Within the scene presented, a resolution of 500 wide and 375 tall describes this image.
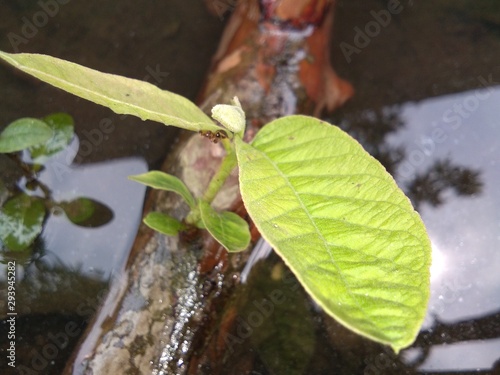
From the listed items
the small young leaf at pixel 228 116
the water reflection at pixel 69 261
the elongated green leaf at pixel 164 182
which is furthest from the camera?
the water reflection at pixel 69 261

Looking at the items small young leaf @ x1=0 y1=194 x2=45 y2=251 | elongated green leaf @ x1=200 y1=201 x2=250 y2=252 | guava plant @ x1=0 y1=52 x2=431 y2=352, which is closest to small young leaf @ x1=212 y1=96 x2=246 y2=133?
guava plant @ x1=0 y1=52 x2=431 y2=352

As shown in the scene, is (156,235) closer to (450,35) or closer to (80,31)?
(80,31)

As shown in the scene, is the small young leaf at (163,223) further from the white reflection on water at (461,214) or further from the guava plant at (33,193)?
the white reflection on water at (461,214)

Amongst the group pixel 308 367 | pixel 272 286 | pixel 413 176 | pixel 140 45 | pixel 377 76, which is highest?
pixel 140 45

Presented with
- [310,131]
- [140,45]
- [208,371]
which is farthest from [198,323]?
[140,45]

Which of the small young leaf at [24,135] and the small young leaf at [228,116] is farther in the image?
the small young leaf at [24,135]

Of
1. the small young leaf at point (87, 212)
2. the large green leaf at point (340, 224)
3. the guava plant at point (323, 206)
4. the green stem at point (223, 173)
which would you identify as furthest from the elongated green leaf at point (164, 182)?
the small young leaf at point (87, 212)

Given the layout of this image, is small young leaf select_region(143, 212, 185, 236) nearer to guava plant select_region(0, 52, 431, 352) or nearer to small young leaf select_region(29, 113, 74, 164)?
guava plant select_region(0, 52, 431, 352)
